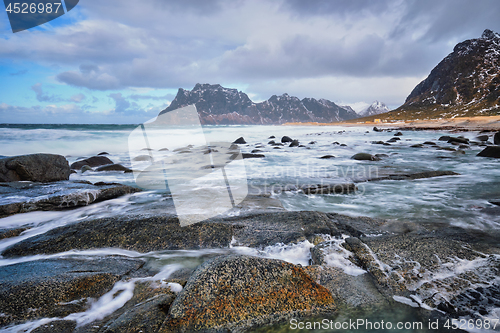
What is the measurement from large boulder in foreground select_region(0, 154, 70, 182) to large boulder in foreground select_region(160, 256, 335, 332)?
643 cm

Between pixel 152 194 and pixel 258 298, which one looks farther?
pixel 152 194

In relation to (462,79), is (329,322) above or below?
below

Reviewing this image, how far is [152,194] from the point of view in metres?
5.23

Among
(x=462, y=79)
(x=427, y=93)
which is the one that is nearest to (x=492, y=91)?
(x=462, y=79)

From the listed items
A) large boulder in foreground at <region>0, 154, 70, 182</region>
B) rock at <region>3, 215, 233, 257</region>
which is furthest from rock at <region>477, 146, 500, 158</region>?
large boulder in foreground at <region>0, 154, 70, 182</region>

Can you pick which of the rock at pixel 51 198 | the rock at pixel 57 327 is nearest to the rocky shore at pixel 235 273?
the rock at pixel 57 327

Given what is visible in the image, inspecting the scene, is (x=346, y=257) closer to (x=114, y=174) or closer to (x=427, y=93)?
(x=114, y=174)

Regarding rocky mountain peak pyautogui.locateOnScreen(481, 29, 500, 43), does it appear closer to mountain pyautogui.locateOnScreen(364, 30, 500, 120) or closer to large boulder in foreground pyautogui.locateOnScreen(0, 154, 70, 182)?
mountain pyautogui.locateOnScreen(364, 30, 500, 120)

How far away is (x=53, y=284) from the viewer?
1.96 metres

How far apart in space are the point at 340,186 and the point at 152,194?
421 cm

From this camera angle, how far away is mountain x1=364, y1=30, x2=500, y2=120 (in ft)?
268

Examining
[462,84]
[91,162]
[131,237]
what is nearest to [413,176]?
[131,237]

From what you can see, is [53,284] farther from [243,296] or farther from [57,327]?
[243,296]

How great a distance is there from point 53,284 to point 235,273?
4.97 feet
